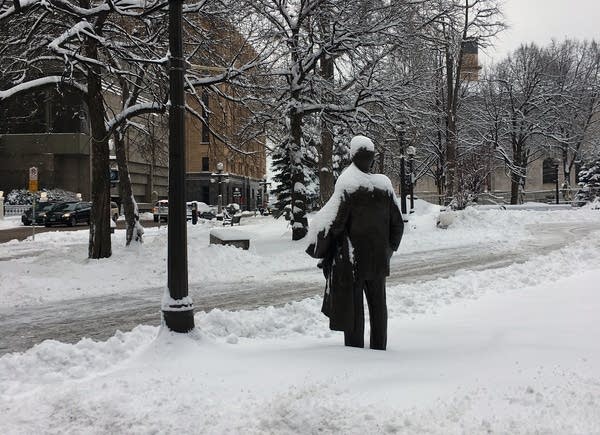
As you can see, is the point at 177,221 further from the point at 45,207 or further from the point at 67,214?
the point at 45,207

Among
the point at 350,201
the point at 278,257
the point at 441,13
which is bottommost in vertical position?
the point at 278,257

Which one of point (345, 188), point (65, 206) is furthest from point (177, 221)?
point (65, 206)

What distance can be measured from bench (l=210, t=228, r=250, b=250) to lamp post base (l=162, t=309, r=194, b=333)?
994 cm

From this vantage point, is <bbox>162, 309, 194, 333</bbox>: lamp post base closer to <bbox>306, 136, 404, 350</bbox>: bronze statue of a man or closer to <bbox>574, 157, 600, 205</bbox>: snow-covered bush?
<bbox>306, 136, 404, 350</bbox>: bronze statue of a man

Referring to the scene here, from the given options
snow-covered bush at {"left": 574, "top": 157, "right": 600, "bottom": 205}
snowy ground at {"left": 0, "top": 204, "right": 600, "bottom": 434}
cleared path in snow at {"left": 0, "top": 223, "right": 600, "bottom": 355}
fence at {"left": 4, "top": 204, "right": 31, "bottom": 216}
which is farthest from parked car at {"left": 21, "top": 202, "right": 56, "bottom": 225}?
snow-covered bush at {"left": 574, "top": 157, "right": 600, "bottom": 205}

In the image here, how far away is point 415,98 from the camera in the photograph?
711 inches

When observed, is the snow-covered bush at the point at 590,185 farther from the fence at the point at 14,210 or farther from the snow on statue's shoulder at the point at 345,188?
the fence at the point at 14,210

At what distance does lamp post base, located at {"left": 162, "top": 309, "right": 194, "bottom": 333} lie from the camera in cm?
540

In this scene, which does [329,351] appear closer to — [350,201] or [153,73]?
[350,201]

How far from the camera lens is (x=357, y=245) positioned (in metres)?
5.22

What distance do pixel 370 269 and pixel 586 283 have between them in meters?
5.75

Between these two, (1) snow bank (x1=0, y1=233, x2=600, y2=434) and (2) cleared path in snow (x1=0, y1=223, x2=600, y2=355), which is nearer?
(1) snow bank (x1=0, y1=233, x2=600, y2=434)

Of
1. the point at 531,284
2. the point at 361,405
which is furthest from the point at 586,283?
the point at 361,405

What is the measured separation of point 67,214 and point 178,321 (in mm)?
32462
